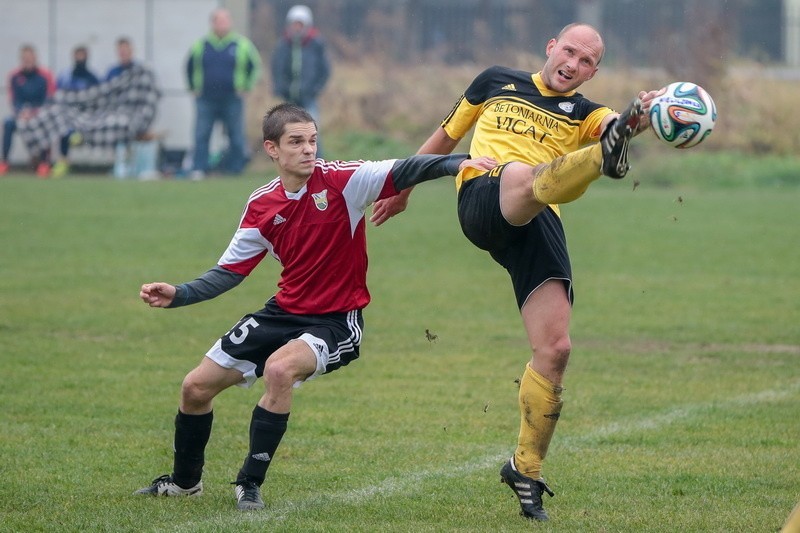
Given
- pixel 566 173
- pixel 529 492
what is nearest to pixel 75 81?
pixel 529 492

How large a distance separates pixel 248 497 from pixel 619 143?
6.88 feet

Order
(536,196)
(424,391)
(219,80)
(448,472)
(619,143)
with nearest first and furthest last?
(619,143) → (536,196) → (448,472) → (424,391) → (219,80)

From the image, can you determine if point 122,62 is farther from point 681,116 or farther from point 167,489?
point 681,116

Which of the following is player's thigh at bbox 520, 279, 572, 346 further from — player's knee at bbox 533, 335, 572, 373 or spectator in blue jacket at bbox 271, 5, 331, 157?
spectator in blue jacket at bbox 271, 5, 331, 157

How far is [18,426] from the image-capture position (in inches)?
275

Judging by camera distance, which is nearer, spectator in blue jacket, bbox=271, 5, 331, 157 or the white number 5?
the white number 5

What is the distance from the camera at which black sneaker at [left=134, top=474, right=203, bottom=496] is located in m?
5.72

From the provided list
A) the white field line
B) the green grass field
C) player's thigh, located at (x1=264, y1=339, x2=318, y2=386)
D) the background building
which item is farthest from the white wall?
player's thigh, located at (x1=264, y1=339, x2=318, y2=386)

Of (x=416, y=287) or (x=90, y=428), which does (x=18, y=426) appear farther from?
(x=416, y=287)

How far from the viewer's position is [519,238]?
5.55 metres

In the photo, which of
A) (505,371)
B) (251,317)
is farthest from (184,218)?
(251,317)

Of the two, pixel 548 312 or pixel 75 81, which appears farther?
pixel 75 81

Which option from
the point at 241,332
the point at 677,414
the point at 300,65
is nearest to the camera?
the point at 241,332

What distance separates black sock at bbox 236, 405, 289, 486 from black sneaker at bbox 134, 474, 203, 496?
371 mm
